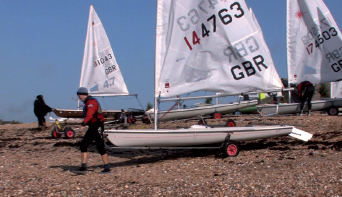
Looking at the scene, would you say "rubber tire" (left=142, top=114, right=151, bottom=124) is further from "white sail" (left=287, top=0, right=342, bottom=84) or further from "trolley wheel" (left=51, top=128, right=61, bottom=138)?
"white sail" (left=287, top=0, right=342, bottom=84)

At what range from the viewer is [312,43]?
16.3 metres

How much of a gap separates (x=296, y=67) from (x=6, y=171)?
12.1 m

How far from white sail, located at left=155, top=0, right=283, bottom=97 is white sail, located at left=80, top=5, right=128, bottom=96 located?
35.4 feet

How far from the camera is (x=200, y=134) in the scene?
7.72m

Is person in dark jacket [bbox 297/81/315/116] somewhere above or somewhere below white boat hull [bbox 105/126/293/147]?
above

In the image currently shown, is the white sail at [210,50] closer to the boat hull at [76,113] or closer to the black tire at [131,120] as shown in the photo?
the black tire at [131,120]

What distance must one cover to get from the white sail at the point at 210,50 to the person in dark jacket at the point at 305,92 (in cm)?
596

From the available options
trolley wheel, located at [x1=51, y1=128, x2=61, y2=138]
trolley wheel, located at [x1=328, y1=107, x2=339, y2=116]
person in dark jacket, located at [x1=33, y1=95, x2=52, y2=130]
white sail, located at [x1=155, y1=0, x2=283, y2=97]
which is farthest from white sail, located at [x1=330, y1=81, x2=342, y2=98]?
trolley wheel, located at [x1=51, y1=128, x2=61, y2=138]

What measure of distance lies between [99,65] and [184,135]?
489 inches

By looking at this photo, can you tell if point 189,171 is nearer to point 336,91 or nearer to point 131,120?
point 131,120

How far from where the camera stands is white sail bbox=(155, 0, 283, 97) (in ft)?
27.9

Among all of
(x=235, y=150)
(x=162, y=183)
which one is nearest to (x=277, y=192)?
(x=162, y=183)

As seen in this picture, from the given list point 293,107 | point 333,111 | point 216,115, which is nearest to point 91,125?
point 216,115

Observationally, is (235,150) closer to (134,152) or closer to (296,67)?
(134,152)
